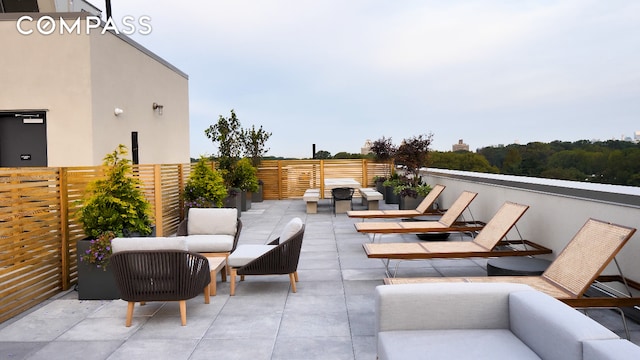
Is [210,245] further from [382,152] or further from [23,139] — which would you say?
[382,152]

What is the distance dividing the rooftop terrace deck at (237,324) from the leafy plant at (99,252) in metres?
0.44

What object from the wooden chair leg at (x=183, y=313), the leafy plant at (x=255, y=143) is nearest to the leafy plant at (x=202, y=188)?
the wooden chair leg at (x=183, y=313)

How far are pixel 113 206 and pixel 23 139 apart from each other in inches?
213

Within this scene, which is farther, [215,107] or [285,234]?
[215,107]

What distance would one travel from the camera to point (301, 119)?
2431 cm

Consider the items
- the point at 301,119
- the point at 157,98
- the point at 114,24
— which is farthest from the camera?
the point at 301,119

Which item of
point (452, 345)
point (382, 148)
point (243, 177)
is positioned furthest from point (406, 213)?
point (382, 148)

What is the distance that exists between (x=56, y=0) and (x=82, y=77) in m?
6.67

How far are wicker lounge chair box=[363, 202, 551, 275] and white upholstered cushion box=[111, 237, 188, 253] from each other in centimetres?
220

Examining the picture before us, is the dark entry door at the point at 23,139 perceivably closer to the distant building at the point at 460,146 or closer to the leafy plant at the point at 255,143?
the leafy plant at the point at 255,143

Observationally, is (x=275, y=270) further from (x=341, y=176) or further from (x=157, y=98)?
(x=341, y=176)

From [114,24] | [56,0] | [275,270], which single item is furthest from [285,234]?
[56,0]

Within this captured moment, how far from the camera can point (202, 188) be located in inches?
405

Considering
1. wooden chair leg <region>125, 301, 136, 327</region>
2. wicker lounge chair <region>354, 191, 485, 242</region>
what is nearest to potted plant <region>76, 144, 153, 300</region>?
wooden chair leg <region>125, 301, 136, 327</region>
